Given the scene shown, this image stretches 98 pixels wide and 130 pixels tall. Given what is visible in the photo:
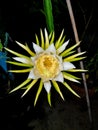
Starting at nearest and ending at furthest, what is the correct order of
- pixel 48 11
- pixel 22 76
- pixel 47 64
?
pixel 48 11 < pixel 47 64 < pixel 22 76

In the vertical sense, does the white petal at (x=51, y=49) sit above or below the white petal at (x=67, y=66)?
above

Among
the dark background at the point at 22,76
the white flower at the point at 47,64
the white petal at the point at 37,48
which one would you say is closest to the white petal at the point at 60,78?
the white flower at the point at 47,64

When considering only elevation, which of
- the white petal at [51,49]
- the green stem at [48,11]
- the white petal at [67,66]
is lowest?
the white petal at [67,66]

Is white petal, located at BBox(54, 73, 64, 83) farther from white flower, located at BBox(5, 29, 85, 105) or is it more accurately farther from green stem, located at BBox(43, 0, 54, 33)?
green stem, located at BBox(43, 0, 54, 33)

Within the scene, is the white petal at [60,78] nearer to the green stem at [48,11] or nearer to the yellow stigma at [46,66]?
the yellow stigma at [46,66]

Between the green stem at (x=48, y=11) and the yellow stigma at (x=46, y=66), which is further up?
the green stem at (x=48, y=11)

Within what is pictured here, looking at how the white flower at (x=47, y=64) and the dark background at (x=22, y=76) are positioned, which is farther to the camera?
the dark background at (x=22, y=76)

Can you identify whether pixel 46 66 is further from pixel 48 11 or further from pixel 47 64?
pixel 48 11

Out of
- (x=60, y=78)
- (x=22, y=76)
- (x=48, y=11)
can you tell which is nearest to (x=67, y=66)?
(x=60, y=78)

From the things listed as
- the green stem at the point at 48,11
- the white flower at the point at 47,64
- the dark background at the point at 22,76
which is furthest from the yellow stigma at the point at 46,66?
the dark background at the point at 22,76
